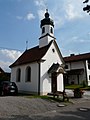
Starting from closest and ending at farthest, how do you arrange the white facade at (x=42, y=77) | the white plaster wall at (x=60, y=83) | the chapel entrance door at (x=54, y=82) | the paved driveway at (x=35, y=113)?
the paved driveway at (x=35, y=113), the white facade at (x=42, y=77), the chapel entrance door at (x=54, y=82), the white plaster wall at (x=60, y=83)

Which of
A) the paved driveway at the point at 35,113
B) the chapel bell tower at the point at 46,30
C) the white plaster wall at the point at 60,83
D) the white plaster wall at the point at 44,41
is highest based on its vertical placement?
the chapel bell tower at the point at 46,30

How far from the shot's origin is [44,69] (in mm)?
22562

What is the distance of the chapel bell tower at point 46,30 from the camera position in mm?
25344

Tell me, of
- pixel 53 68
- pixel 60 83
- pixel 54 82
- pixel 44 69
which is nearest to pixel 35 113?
pixel 44 69

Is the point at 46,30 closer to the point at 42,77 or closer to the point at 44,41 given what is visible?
the point at 44,41

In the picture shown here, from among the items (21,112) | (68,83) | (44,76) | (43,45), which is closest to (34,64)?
(44,76)

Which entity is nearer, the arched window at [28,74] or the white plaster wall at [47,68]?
the white plaster wall at [47,68]

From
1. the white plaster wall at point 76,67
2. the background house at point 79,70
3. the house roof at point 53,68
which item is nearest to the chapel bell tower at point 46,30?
the house roof at point 53,68

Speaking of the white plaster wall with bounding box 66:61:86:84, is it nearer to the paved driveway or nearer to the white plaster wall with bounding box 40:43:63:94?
the white plaster wall with bounding box 40:43:63:94

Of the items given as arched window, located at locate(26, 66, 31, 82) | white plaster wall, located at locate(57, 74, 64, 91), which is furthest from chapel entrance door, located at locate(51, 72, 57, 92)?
arched window, located at locate(26, 66, 31, 82)

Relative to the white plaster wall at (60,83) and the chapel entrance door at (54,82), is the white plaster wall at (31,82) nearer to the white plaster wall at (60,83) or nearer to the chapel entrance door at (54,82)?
the chapel entrance door at (54,82)

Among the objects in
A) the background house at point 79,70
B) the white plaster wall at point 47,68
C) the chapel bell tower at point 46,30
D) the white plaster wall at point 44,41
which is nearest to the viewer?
the white plaster wall at point 47,68

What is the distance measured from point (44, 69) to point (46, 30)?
606 cm

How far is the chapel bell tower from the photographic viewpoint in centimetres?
2534
